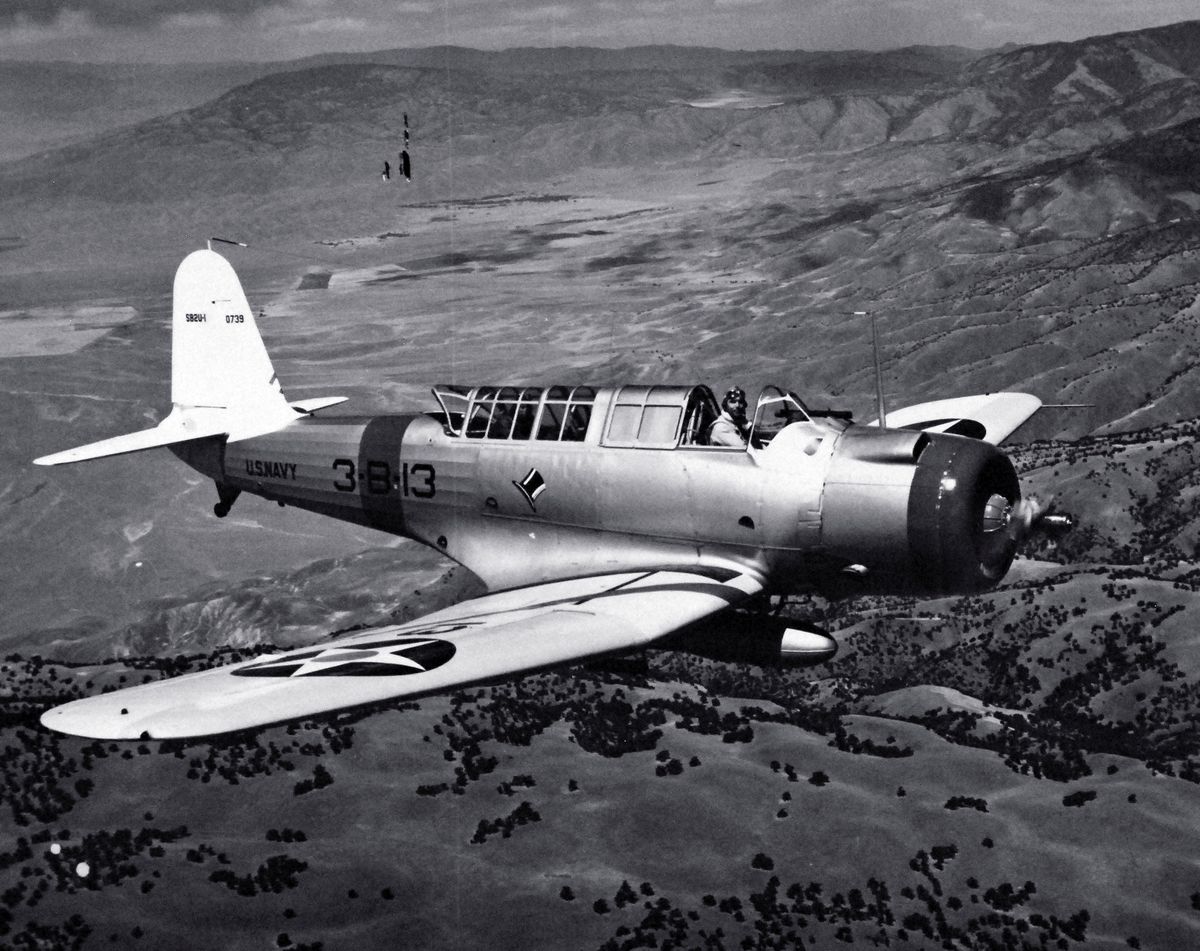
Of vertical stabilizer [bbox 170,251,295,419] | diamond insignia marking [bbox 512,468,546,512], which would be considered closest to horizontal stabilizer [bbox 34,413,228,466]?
vertical stabilizer [bbox 170,251,295,419]

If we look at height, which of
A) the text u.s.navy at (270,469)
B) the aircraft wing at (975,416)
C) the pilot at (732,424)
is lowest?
the text u.s.navy at (270,469)

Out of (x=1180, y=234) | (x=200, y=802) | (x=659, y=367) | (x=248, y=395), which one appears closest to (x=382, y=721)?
(x=200, y=802)

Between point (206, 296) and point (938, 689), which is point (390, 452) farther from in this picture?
point (938, 689)

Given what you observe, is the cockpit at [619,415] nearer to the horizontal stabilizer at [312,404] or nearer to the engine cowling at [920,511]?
the engine cowling at [920,511]

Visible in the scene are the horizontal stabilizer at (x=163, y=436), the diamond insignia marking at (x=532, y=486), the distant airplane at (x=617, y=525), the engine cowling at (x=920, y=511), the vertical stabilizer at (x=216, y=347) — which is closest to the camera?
the distant airplane at (x=617, y=525)

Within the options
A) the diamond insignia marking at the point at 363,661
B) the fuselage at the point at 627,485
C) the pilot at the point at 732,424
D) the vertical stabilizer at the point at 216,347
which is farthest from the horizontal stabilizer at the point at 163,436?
the pilot at the point at 732,424

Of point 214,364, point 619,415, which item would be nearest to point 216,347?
point 214,364

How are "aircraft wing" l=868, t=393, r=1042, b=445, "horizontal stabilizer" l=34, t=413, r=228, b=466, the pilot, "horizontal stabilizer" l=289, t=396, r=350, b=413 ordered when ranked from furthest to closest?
1. "horizontal stabilizer" l=289, t=396, r=350, b=413
2. "horizontal stabilizer" l=34, t=413, r=228, b=466
3. "aircraft wing" l=868, t=393, r=1042, b=445
4. the pilot

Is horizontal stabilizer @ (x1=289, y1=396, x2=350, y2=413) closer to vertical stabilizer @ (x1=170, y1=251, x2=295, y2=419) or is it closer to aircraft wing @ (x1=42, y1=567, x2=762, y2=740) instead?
vertical stabilizer @ (x1=170, y1=251, x2=295, y2=419)
